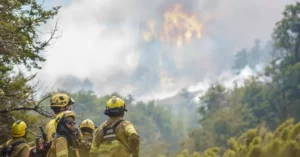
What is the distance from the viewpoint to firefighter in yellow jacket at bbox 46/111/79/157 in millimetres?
6160

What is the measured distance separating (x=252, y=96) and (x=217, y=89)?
514 cm

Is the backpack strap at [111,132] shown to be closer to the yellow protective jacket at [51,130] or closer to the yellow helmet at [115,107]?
the yellow helmet at [115,107]

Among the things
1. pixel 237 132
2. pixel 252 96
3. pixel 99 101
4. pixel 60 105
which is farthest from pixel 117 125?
pixel 99 101

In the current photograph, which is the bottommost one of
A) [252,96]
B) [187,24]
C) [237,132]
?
[237,132]

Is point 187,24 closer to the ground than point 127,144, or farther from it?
farther from it

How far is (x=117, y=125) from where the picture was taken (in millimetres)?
7023

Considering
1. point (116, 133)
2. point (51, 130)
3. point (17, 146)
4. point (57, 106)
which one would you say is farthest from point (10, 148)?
point (116, 133)

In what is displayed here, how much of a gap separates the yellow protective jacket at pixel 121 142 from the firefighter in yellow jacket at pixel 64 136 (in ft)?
2.64

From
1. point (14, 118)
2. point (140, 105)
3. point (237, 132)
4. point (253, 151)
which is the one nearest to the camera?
point (253, 151)

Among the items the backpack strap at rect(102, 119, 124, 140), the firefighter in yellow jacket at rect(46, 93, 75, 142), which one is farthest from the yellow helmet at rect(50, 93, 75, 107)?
the backpack strap at rect(102, 119, 124, 140)

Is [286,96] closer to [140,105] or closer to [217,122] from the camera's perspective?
[217,122]

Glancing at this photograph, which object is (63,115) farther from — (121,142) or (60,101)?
(121,142)

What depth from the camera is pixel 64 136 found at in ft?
20.4

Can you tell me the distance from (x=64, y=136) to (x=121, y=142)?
1.06 metres
